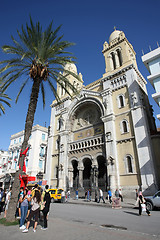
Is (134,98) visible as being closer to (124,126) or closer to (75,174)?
(124,126)

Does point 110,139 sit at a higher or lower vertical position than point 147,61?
lower

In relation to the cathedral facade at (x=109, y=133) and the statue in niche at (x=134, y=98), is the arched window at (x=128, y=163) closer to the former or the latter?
the cathedral facade at (x=109, y=133)

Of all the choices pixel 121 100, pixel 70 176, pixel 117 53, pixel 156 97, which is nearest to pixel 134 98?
pixel 121 100

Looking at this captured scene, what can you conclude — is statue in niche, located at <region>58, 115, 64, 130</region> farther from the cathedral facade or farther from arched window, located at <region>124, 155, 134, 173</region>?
arched window, located at <region>124, 155, 134, 173</region>

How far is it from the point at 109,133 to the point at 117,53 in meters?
14.2

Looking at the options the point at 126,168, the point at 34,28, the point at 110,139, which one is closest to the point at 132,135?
the point at 110,139

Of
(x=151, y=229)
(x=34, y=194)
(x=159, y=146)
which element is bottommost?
(x=151, y=229)

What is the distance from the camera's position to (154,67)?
18.0 meters

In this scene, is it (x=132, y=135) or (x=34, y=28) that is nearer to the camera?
(x=34, y=28)

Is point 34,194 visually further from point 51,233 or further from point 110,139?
point 110,139

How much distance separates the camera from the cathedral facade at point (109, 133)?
1842cm

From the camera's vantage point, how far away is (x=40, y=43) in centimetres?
1202

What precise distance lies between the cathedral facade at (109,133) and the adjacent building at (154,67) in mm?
2785

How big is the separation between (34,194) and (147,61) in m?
18.3
